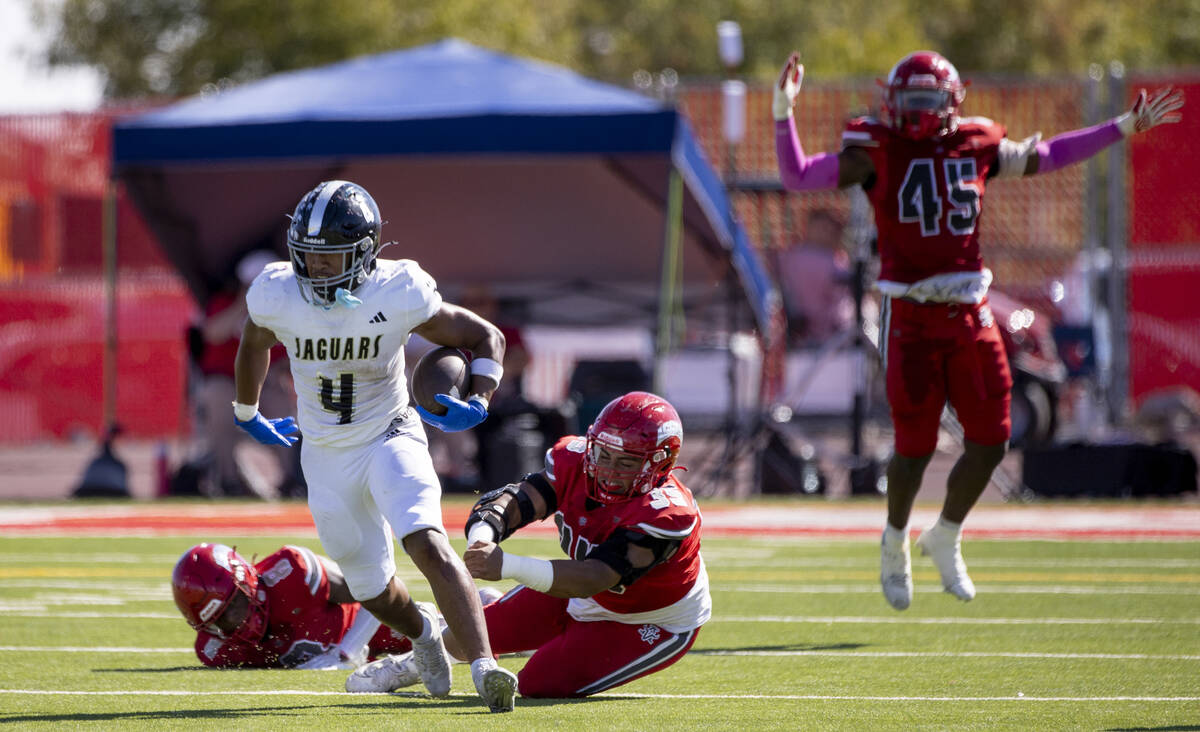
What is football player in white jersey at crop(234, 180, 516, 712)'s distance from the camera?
5160 mm

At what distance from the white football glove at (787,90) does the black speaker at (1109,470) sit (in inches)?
232

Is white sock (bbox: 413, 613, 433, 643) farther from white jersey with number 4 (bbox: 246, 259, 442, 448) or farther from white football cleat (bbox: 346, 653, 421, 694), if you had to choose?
white jersey with number 4 (bbox: 246, 259, 442, 448)

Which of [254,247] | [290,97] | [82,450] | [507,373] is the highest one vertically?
[290,97]

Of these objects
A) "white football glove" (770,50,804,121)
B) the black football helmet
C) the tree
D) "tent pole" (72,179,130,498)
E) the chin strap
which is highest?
the tree

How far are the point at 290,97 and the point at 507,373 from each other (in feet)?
9.09

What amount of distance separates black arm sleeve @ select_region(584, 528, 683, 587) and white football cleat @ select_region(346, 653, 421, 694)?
2.64 feet

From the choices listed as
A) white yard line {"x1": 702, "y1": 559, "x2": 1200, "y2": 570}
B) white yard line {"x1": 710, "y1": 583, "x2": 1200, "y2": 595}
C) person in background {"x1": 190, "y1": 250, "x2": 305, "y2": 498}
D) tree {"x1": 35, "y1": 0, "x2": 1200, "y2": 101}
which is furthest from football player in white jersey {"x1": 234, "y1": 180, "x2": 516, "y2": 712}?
tree {"x1": 35, "y1": 0, "x2": 1200, "y2": 101}

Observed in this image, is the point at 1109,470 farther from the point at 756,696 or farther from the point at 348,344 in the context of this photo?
the point at 348,344

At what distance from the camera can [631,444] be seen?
5.11m

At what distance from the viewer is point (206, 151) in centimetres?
1292

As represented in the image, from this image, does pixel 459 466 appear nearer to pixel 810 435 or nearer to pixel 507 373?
pixel 507 373

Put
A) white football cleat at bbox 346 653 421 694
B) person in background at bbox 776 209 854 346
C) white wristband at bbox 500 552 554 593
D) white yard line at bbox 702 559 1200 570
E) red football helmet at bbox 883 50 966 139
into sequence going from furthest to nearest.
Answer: person in background at bbox 776 209 854 346, white yard line at bbox 702 559 1200 570, red football helmet at bbox 883 50 966 139, white football cleat at bbox 346 653 421 694, white wristband at bbox 500 552 554 593

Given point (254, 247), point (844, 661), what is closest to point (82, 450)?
point (254, 247)

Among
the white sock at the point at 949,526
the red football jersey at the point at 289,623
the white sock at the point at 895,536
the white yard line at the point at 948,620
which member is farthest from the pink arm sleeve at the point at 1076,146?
the red football jersey at the point at 289,623
